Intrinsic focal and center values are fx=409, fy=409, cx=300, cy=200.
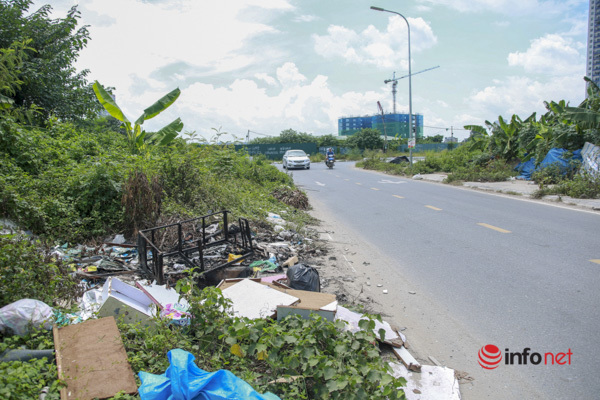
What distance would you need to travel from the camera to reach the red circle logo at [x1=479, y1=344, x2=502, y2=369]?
362 cm

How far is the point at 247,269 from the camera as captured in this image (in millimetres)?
5336

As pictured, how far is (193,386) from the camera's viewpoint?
2.47 metres

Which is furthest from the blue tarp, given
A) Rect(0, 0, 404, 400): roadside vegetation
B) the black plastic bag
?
the black plastic bag

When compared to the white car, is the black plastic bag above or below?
below

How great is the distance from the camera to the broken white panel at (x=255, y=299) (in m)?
3.86

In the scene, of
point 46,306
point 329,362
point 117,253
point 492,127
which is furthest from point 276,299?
point 492,127

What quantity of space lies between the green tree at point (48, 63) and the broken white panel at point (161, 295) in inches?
374

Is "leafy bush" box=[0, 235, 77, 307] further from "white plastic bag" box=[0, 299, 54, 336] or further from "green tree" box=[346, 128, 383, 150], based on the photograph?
"green tree" box=[346, 128, 383, 150]

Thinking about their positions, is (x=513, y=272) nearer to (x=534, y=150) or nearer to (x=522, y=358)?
(x=522, y=358)

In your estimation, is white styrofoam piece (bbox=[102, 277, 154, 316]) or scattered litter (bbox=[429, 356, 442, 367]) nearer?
scattered litter (bbox=[429, 356, 442, 367])

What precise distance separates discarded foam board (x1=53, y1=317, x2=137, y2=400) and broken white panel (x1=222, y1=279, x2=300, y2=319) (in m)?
1.01

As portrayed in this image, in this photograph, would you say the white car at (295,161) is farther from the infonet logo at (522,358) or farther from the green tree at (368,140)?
the green tree at (368,140)

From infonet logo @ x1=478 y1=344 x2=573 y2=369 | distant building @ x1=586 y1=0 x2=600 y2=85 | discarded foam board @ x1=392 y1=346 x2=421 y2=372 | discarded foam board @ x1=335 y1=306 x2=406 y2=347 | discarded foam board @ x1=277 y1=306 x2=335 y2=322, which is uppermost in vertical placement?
distant building @ x1=586 y1=0 x2=600 y2=85

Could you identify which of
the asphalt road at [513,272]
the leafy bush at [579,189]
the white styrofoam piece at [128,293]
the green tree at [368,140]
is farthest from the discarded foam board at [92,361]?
the green tree at [368,140]
